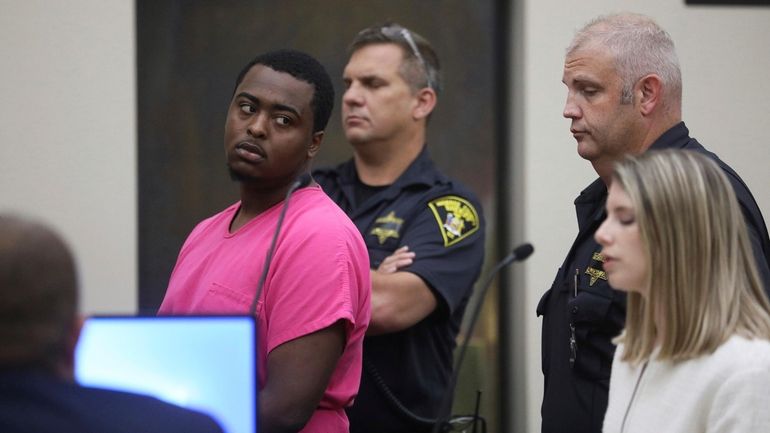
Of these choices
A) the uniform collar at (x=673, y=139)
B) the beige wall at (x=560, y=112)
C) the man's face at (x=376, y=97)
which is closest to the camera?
the uniform collar at (x=673, y=139)

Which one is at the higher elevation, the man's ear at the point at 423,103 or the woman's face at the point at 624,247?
the man's ear at the point at 423,103

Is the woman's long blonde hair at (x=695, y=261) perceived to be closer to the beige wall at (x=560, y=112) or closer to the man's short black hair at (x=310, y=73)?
the man's short black hair at (x=310, y=73)

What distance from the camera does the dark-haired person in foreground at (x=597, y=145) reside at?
2.73 metres

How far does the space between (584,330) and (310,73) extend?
3.03 ft

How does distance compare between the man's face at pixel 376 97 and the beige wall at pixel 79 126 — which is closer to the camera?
the man's face at pixel 376 97

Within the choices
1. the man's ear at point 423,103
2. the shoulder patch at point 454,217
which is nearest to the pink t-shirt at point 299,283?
the shoulder patch at point 454,217

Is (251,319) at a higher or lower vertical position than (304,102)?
lower

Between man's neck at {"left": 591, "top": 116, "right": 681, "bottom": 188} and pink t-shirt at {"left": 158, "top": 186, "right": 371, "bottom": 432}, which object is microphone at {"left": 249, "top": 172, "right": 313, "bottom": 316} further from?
man's neck at {"left": 591, "top": 116, "right": 681, "bottom": 188}

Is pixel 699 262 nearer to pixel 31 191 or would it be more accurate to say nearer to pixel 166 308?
pixel 166 308

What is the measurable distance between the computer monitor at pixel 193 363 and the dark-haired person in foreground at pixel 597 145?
1023 mm

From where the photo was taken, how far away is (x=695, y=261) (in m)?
2.12

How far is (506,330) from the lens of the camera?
15.5ft

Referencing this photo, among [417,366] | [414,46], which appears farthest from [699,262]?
[414,46]

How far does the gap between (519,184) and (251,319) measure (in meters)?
2.77
